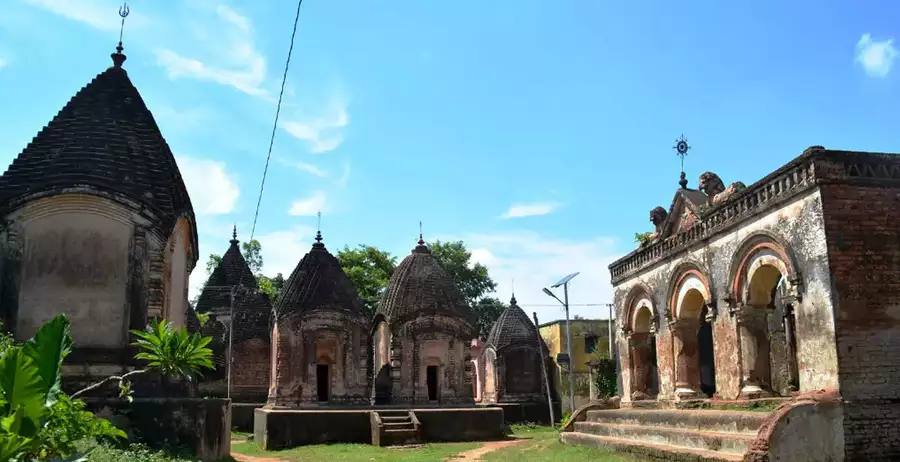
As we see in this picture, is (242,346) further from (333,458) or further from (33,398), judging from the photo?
(33,398)

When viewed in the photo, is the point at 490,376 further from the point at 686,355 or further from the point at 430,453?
the point at 686,355

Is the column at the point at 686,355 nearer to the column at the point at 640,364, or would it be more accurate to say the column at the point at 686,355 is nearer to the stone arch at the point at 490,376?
the column at the point at 640,364

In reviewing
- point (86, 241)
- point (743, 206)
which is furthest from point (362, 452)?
point (743, 206)

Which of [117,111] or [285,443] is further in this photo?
[285,443]

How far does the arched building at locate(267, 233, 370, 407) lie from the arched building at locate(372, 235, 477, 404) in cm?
119

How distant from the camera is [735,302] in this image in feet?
41.3

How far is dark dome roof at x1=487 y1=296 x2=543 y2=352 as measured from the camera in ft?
108

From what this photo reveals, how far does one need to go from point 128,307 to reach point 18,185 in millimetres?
2757

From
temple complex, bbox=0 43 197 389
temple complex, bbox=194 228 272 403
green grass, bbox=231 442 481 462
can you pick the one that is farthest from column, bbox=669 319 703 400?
temple complex, bbox=194 228 272 403

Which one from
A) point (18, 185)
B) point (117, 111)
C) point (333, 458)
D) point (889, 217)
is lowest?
point (333, 458)

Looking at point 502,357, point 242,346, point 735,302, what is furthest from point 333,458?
point 502,357

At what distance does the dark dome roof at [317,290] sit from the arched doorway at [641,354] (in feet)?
34.4

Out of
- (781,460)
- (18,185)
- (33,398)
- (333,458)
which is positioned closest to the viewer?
(33,398)

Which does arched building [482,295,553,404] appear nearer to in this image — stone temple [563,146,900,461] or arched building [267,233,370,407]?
arched building [267,233,370,407]
